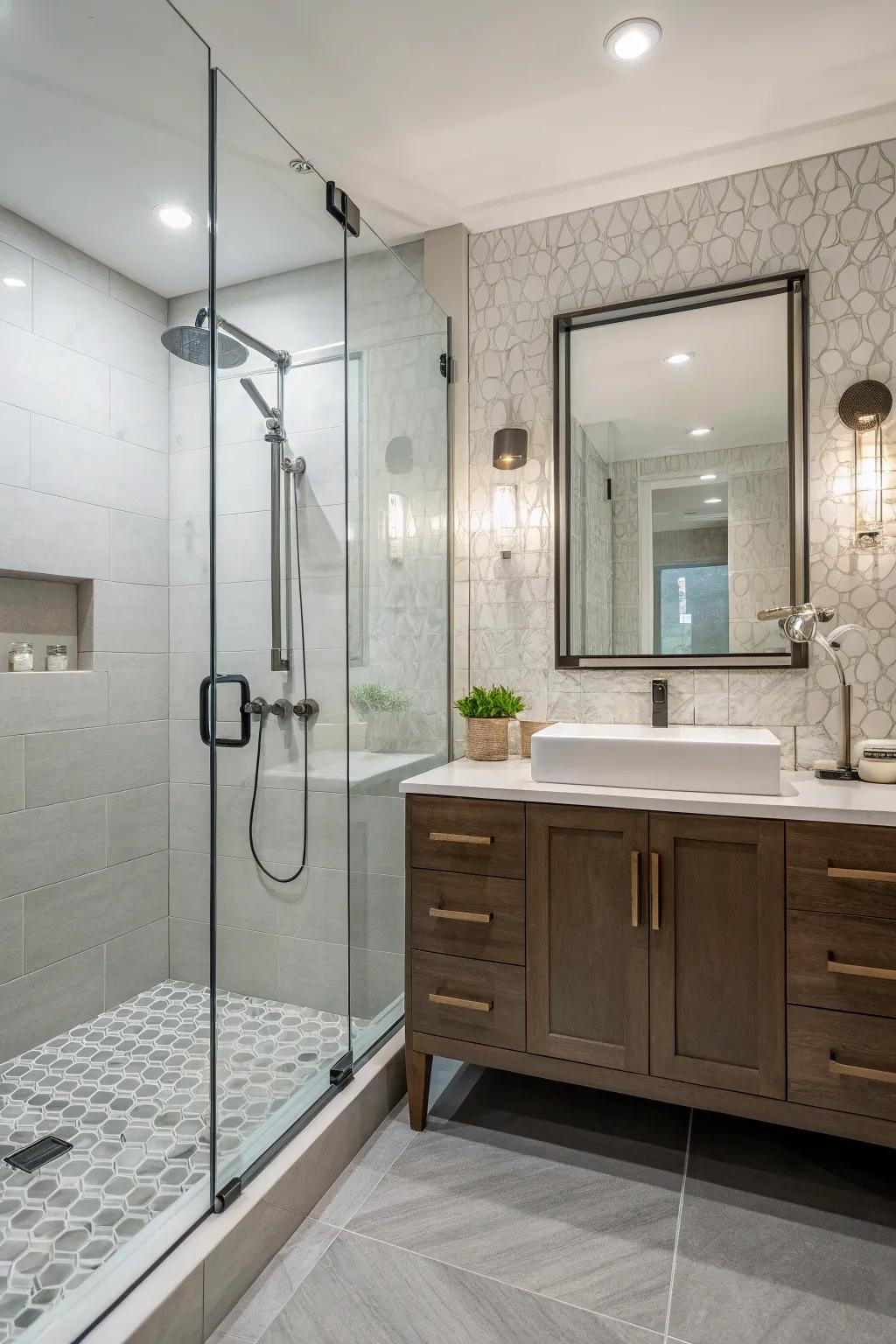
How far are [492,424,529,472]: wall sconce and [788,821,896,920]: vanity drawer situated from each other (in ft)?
4.56

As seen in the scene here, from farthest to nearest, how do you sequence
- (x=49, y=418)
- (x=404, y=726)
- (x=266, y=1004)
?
(x=404, y=726) < (x=49, y=418) < (x=266, y=1004)

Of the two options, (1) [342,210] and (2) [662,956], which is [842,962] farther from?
(1) [342,210]

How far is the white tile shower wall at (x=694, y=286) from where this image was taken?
6.84 ft

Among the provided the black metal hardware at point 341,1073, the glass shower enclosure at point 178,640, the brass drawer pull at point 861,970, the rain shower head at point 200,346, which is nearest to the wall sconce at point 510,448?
the glass shower enclosure at point 178,640

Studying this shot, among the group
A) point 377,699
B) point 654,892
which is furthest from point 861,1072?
point 377,699

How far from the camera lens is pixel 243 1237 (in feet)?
4.53

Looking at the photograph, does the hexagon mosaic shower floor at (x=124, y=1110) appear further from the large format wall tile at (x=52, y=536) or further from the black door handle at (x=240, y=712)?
the large format wall tile at (x=52, y=536)

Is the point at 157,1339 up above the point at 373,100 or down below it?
below

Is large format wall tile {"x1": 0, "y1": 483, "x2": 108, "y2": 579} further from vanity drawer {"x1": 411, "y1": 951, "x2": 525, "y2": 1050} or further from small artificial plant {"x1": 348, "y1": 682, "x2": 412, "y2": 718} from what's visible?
vanity drawer {"x1": 411, "y1": 951, "x2": 525, "y2": 1050}

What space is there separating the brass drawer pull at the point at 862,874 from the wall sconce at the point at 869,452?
0.98 metres

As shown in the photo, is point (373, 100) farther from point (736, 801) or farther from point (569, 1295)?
point (569, 1295)

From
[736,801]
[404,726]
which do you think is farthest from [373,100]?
[736,801]

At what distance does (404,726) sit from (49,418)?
1173 mm

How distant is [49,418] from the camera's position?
1744 mm
